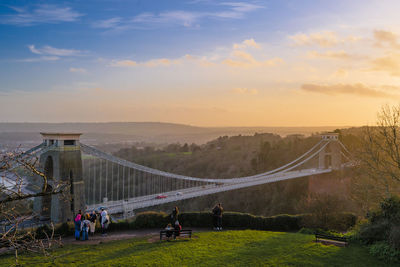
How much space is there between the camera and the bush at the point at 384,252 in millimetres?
6684

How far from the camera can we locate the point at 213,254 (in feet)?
23.2

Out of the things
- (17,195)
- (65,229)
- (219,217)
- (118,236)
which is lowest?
(118,236)

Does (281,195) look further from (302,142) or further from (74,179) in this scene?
(74,179)

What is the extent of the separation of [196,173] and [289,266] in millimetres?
35659

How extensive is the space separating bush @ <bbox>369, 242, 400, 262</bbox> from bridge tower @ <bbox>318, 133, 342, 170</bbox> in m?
26.6

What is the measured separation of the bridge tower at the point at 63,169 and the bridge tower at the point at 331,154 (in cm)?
2727

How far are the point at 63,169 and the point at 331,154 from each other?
2829 cm

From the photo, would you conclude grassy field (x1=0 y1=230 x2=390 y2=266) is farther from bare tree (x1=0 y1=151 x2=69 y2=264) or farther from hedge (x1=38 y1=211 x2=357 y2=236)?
bare tree (x1=0 y1=151 x2=69 y2=264)

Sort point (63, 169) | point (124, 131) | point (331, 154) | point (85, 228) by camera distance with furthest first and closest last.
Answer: point (124, 131)
point (331, 154)
point (63, 169)
point (85, 228)

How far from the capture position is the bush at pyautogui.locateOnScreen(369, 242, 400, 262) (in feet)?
21.9

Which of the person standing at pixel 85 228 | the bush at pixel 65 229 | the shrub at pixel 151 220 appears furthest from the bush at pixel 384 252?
the bush at pixel 65 229

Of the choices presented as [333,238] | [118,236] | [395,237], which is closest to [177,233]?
[118,236]

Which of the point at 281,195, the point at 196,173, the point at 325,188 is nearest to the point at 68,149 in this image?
the point at 281,195

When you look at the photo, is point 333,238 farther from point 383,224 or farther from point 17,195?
point 17,195
